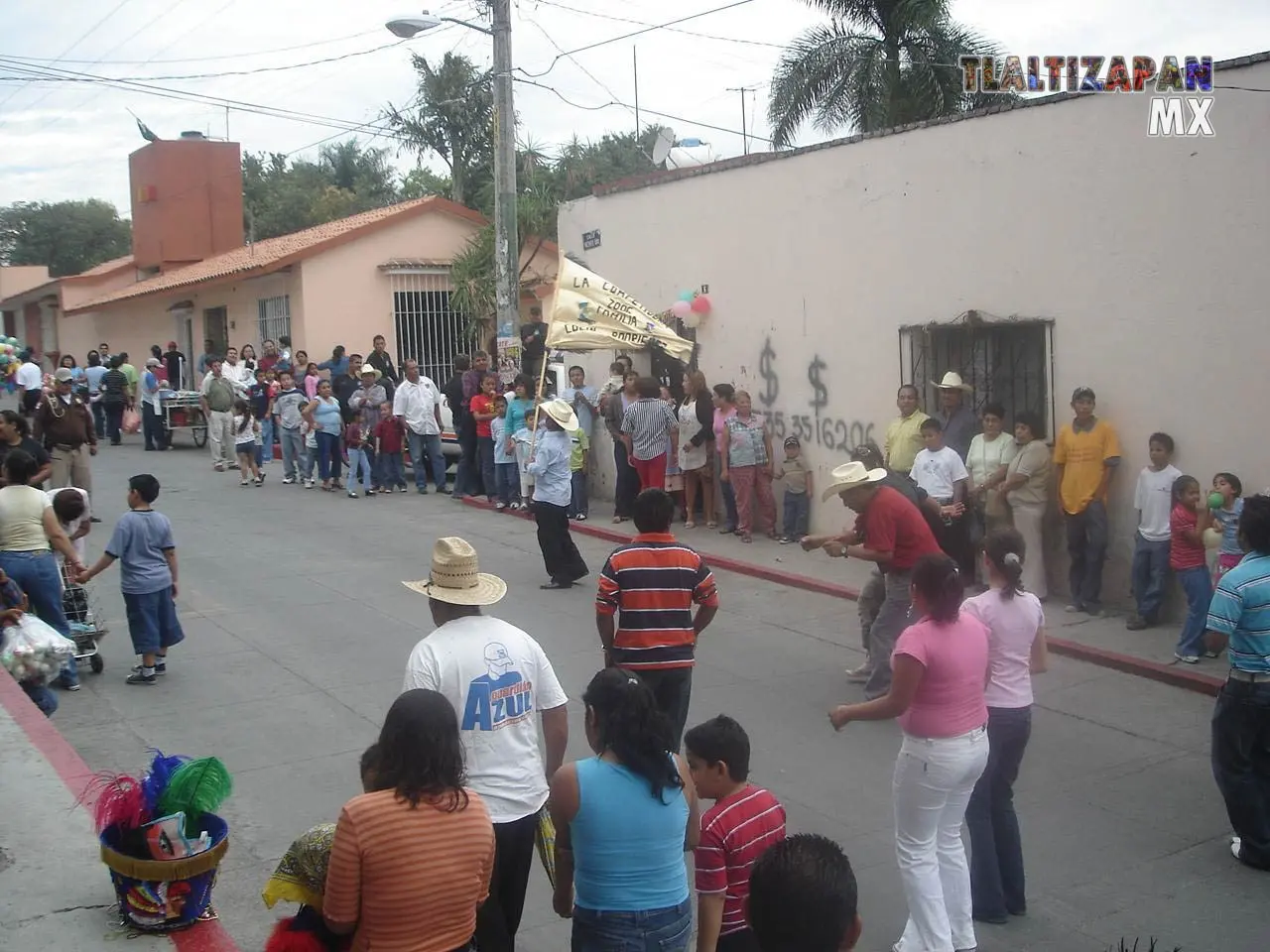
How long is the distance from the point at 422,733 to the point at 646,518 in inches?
106

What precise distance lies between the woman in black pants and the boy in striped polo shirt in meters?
8.82

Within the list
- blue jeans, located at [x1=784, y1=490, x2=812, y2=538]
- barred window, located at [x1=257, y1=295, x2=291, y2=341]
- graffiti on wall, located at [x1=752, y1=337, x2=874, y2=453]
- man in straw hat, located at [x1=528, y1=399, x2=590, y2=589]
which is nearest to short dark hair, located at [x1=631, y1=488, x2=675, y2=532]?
man in straw hat, located at [x1=528, y1=399, x2=590, y2=589]

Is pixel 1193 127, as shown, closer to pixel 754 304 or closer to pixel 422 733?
pixel 754 304

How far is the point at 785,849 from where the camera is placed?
2.85 meters

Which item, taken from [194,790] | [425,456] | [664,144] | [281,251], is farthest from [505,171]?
[194,790]

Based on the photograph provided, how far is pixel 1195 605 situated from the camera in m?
9.30

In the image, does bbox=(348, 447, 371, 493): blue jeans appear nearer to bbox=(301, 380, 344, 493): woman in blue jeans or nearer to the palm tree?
bbox=(301, 380, 344, 493): woman in blue jeans

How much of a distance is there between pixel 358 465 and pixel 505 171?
4616 mm

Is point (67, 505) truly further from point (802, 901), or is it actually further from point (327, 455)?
point (327, 455)

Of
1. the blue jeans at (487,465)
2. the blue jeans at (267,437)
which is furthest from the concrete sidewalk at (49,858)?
the blue jeans at (267,437)

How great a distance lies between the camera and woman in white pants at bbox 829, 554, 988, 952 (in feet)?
15.7

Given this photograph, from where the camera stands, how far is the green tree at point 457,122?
116ft

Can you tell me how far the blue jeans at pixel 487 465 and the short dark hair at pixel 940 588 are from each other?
12359mm

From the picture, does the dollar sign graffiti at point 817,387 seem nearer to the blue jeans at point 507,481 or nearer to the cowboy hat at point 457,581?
the blue jeans at point 507,481
